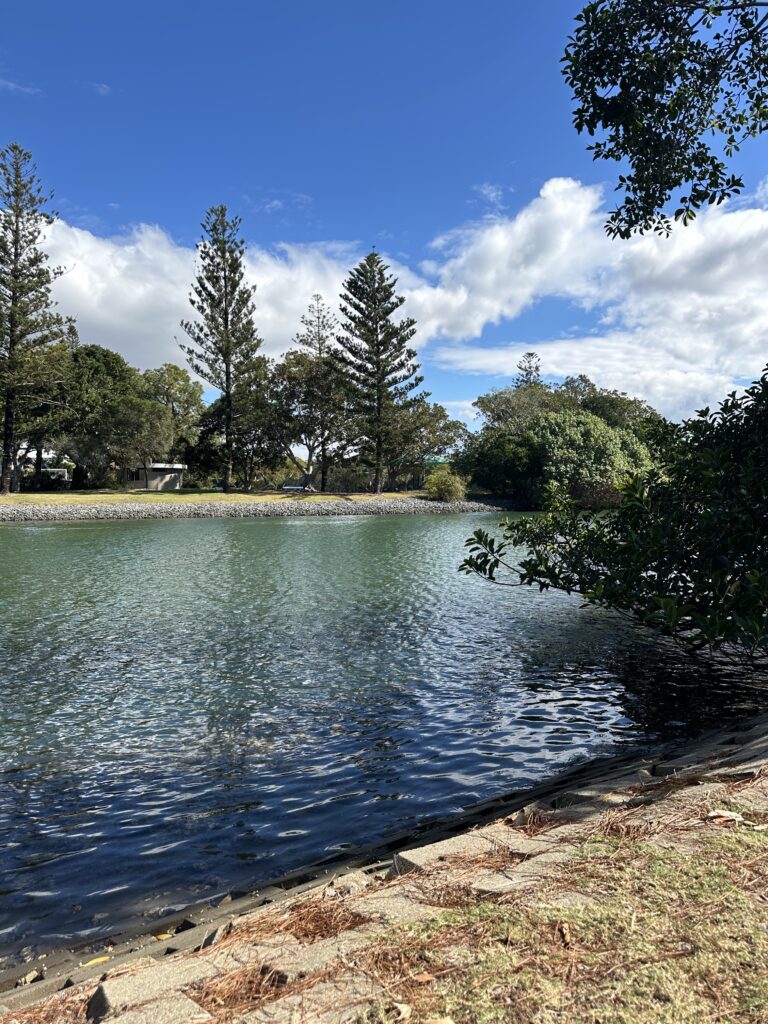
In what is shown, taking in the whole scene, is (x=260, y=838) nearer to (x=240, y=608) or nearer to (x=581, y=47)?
(x=581, y=47)

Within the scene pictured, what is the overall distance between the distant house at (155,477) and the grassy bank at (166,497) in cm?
943

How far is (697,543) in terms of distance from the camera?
7082 mm

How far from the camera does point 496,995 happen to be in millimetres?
2037

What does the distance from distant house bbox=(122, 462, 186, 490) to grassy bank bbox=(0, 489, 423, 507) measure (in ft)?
30.9

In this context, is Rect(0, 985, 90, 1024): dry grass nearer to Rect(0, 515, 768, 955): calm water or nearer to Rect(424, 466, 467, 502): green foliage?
Rect(0, 515, 768, 955): calm water

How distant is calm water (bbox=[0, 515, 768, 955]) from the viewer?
4.36 meters

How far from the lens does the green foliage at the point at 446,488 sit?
2093 inches

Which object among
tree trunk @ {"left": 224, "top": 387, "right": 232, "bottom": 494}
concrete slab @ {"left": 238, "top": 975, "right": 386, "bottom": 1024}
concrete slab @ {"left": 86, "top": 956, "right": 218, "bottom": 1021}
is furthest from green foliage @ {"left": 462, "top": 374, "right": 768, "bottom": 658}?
tree trunk @ {"left": 224, "top": 387, "right": 232, "bottom": 494}

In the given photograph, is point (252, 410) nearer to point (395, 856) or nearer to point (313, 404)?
point (313, 404)

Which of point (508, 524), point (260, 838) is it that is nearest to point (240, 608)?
point (508, 524)

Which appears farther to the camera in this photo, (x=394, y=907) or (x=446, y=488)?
(x=446, y=488)

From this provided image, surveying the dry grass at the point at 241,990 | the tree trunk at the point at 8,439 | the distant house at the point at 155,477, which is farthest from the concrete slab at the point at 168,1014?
the distant house at the point at 155,477

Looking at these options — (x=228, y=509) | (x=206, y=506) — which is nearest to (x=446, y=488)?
(x=228, y=509)

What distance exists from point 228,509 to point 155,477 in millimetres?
20331
